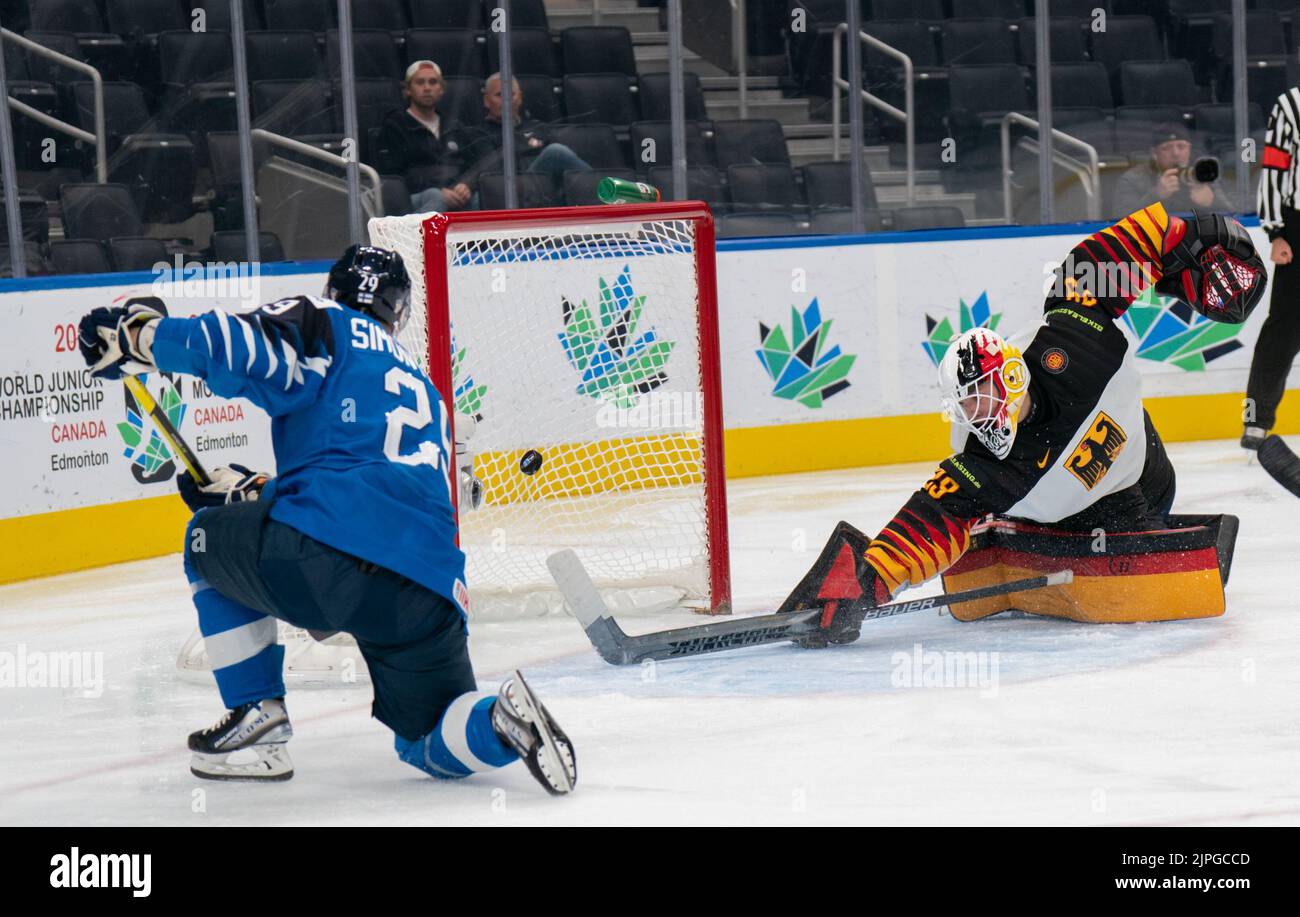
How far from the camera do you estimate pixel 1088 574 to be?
392cm

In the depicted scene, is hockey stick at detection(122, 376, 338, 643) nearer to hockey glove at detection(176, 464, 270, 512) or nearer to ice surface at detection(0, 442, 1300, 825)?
hockey glove at detection(176, 464, 270, 512)

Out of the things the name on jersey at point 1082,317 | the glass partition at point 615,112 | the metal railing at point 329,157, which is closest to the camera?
the name on jersey at point 1082,317

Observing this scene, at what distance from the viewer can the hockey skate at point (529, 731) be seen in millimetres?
2723

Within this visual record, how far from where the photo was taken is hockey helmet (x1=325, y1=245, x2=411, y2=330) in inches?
117

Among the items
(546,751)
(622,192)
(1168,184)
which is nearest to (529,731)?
(546,751)

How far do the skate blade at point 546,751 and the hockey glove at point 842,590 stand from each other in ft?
3.92

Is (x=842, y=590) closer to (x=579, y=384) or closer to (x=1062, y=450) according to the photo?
(x=1062, y=450)

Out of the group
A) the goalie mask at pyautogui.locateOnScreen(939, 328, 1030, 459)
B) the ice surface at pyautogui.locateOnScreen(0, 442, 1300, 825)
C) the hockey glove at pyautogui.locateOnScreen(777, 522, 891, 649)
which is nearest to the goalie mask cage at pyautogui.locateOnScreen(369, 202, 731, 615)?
the ice surface at pyautogui.locateOnScreen(0, 442, 1300, 825)

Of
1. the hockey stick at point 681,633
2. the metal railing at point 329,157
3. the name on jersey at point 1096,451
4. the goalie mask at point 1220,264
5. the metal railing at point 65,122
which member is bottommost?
the hockey stick at point 681,633

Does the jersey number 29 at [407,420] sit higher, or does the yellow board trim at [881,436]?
the jersey number 29 at [407,420]

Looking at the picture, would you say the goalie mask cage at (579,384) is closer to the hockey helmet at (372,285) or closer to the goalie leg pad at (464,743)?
the hockey helmet at (372,285)

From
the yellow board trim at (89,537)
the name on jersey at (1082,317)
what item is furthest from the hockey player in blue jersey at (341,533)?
the yellow board trim at (89,537)

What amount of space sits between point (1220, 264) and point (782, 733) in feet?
5.44
